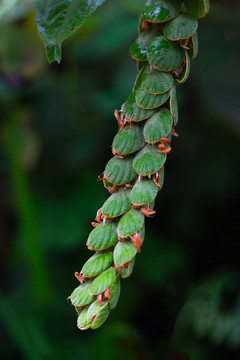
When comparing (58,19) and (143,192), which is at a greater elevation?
(58,19)

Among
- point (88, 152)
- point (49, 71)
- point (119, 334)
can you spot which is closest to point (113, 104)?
point (88, 152)

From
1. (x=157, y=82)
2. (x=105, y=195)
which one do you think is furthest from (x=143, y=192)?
(x=105, y=195)

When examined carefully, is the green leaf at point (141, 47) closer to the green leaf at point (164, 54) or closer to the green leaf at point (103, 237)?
the green leaf at point (164, 54)

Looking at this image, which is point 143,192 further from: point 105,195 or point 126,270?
point 105,195

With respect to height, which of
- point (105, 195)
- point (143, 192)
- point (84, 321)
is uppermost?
point (143, 192)

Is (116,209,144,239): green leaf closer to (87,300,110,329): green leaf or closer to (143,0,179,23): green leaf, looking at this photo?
(87,300,110,329): green leaf

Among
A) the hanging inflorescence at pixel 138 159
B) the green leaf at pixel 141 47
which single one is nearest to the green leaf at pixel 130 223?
the hanging inflorescence at pixel 138 159

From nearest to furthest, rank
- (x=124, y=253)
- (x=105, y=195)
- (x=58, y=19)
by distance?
(x=124, y=253)
(x=58, y=19)
(x=105, y=195)
